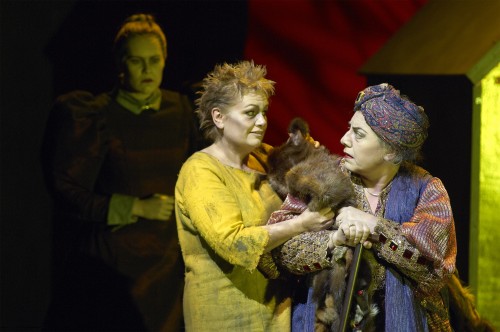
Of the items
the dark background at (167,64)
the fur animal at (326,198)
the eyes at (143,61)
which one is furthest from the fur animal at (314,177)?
the eyes at (143,61)

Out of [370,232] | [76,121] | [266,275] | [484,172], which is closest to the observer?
[370,232]

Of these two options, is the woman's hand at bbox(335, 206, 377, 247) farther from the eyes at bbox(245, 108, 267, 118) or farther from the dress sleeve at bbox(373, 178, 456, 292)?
the eyes at bbox(245, 108, 267, 118)

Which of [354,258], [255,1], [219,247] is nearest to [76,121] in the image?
[255,1]

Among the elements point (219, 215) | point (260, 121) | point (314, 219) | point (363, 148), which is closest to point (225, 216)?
point (219, 215)

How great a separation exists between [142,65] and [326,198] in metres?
1.67

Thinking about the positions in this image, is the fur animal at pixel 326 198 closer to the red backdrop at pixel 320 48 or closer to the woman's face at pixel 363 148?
the woman's face at pixel 363 148

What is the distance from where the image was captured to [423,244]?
296cm

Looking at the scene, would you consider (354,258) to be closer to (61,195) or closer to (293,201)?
(293,201)

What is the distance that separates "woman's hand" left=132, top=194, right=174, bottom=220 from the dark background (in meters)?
0.45

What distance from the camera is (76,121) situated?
4.30 meters

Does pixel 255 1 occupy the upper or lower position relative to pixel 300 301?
upper

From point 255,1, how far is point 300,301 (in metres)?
1.84

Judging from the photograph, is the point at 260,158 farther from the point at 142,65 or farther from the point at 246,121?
the point at 142,65

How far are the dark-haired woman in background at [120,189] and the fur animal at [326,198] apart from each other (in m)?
1.30
